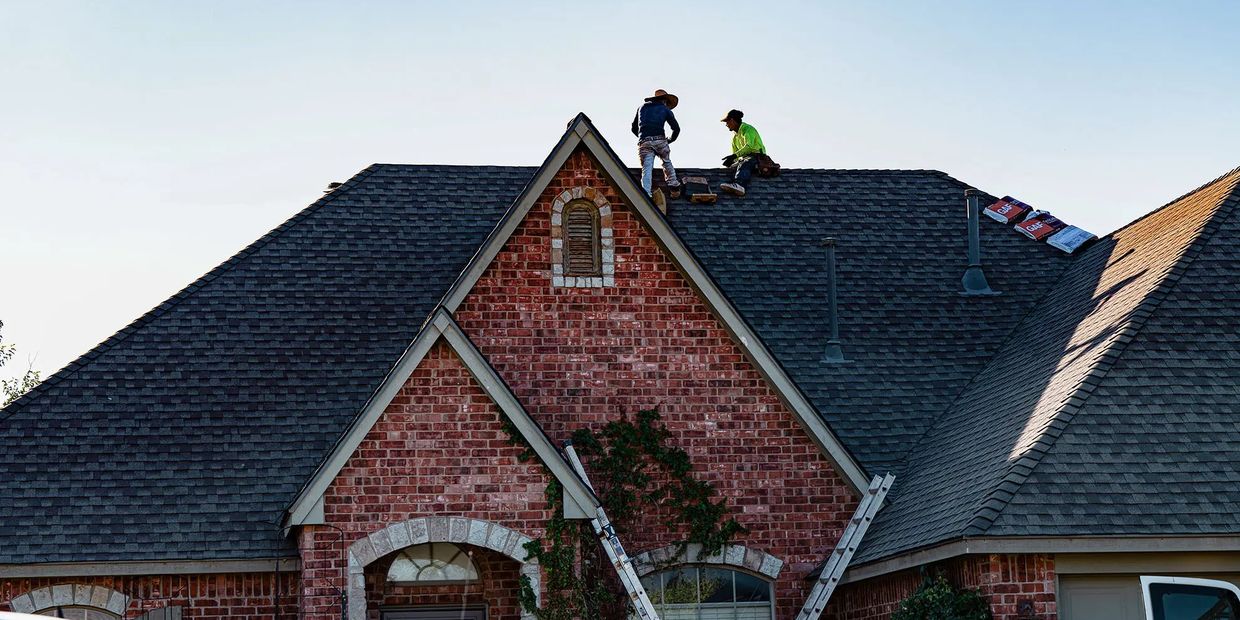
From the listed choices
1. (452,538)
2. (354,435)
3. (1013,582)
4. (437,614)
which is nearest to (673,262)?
(452,538)

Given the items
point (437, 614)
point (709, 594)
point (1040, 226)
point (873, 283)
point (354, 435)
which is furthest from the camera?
point (1040, 226)

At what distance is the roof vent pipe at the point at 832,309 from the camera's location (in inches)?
800

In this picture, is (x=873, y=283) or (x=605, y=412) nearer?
(x=605, y=412)

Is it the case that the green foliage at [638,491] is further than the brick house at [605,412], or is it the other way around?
the green foliage at [638,491]

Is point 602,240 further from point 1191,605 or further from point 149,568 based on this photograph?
point 1191,605

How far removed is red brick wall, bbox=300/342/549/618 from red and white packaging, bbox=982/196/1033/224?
942 centimetres

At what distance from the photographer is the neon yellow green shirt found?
24.3m

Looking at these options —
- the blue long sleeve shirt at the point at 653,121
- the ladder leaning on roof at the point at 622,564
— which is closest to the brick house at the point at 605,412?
the ladder leaning on roof at the point at 622,564

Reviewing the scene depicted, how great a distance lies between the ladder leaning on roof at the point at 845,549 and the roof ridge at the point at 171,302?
8.26 metres

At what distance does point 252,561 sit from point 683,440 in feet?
15.7

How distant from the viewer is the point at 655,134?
23047 mm

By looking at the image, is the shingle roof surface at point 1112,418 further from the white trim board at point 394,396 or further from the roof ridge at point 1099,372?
the white trim board at point 394,396

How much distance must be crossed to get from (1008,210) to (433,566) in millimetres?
10222

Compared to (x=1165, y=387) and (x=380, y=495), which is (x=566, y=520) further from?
(x=1165, y=387)
